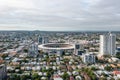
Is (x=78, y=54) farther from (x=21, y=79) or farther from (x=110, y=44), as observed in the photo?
(x=21, y=79)

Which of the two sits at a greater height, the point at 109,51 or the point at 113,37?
the point at 113,37

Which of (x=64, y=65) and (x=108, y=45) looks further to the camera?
(x=108, y=45)

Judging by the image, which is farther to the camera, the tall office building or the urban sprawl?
the tall office building

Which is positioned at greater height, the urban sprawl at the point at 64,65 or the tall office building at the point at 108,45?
the tall office building at the point at 108,45

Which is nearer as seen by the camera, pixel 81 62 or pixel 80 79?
pixel 80 79

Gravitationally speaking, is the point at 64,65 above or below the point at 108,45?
below

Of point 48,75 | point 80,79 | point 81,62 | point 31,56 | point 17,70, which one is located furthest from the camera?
point 31,56

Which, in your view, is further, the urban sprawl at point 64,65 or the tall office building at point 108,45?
the tall office building at point 108,45

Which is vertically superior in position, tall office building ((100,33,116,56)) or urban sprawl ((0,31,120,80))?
tall office building ((100,33,116,56))

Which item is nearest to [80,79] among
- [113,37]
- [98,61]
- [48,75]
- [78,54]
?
[48,75]

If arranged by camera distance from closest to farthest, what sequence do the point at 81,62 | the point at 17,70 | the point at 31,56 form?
the point at 17,70, the point at 81,62, the point at 31,56
